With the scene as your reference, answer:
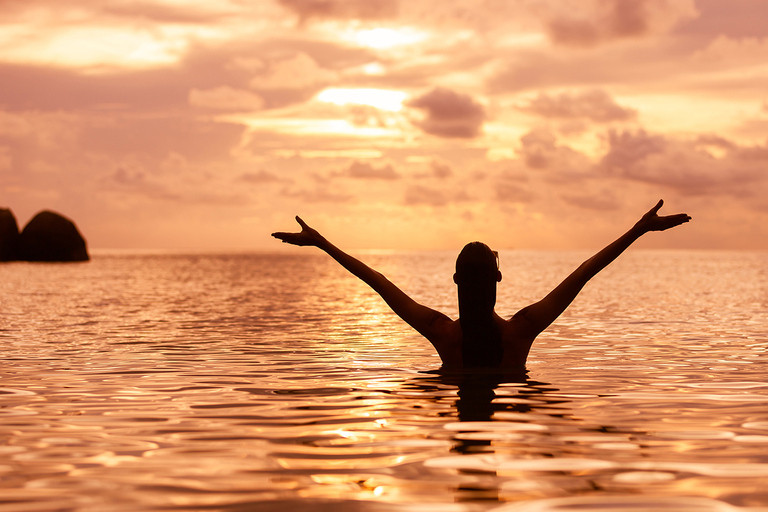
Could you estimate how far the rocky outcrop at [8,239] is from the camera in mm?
137375

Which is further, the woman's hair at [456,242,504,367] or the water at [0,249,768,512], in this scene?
the woman's hair at [456,242,504,367]

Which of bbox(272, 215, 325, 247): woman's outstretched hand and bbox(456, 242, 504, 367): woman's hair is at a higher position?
bbox(272, 215, 325, 247): woman's outstretched hand

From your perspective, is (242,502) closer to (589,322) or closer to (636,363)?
(636,363)

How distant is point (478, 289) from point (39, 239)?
14693 centimetres

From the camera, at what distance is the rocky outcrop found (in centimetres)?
13738

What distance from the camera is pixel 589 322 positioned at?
2139cm

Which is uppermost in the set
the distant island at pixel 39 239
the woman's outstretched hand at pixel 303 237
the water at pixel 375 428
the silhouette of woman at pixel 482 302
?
the distant island at pixel 39 239

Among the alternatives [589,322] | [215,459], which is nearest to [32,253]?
[589,322]

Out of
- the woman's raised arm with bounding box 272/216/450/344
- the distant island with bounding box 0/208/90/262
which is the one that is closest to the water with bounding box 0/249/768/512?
the woman's raised arm with bounding box 272/216/450/344

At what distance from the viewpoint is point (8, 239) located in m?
138

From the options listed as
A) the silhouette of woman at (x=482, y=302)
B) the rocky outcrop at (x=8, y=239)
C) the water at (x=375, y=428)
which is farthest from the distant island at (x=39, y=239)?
the silhouette of woman at (x=482, y=302)

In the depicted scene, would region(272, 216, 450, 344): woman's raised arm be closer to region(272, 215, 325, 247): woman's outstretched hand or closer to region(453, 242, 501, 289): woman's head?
region(272, 215, 325, 247): woman's outstretched hand

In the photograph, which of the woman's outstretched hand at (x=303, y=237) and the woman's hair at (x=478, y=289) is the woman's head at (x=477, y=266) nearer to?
the woman's hair at (x=478, y=289)

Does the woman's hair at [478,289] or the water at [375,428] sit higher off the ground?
the woman's hair at [478,289]
